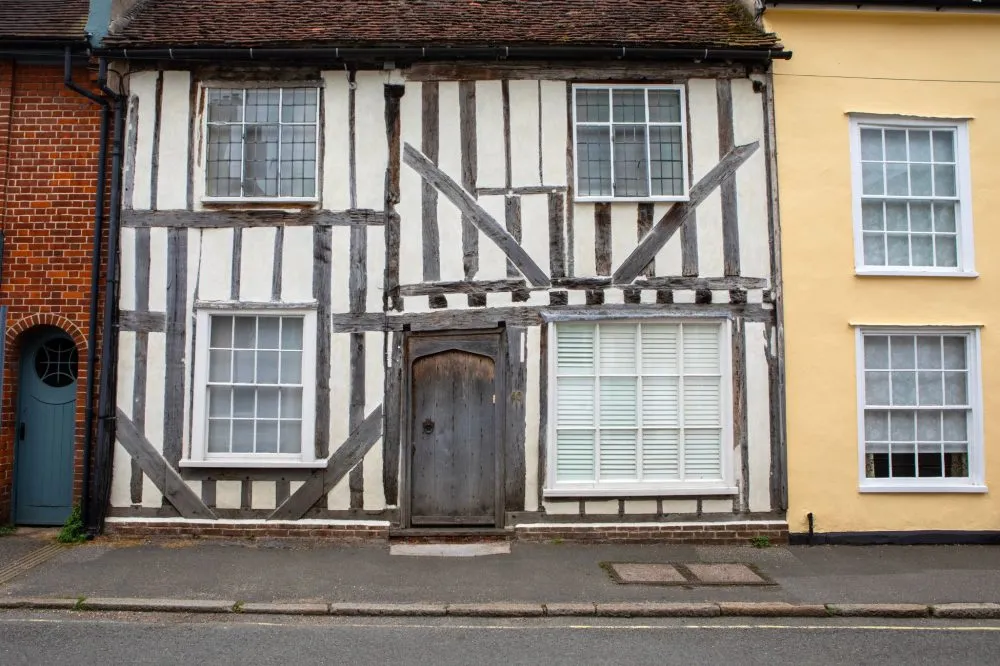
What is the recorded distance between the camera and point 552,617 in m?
6.78

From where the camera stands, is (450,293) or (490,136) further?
(490,136)

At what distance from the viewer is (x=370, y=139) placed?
958 cm

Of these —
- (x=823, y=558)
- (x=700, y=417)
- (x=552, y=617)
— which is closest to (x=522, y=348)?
(x=700, y=417)

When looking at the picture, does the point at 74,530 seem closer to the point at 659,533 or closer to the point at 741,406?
the point at 659,533

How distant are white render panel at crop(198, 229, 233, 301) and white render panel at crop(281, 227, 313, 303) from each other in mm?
699

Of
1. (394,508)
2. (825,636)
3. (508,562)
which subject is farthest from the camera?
(394,508)

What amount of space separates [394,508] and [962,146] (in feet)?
28.7

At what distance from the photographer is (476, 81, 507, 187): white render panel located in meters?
9.51

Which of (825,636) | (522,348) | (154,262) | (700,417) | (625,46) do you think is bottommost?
(825,636)

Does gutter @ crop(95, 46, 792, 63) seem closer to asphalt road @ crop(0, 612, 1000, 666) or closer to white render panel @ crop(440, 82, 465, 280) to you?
white render panel @ crop(440, 82, 465, 280)

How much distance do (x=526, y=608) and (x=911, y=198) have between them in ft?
23.9

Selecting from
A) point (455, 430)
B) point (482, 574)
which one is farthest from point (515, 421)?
point (482, 574)

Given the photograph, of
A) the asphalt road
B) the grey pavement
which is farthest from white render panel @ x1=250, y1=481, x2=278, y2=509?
the asphalt road

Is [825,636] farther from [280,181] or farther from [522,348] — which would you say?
[280,181]
